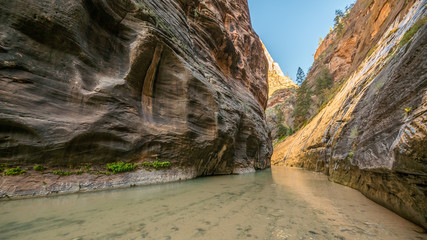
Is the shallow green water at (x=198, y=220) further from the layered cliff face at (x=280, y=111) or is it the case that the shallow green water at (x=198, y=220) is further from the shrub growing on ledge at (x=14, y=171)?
the layered cliff face at (x=280, y=111)

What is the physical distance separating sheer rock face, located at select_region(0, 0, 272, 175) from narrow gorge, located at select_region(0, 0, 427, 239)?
0.13 feet

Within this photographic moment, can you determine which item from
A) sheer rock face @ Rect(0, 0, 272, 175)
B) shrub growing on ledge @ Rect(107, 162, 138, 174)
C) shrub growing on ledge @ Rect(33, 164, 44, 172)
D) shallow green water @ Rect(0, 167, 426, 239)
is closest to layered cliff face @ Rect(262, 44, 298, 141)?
sheer rock face @ Rect(0, 0, 272, 175)

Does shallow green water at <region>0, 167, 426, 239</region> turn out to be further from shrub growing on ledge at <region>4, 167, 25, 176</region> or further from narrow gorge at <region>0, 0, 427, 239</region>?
shrub growing on ledge at <region>4, 167, 25, 176</region>

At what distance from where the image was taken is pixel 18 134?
14.8 ft

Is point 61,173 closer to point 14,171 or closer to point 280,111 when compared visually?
point 14,171

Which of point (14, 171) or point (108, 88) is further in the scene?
point (108, 88)

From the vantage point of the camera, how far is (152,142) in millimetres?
7176

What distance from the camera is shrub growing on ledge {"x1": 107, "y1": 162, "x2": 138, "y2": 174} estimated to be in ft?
19.4

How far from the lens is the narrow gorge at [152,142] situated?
2.57m

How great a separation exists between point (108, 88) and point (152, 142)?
2.69m

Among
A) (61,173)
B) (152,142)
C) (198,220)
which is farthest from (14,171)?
(198,220)

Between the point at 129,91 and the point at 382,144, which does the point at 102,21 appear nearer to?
the point at 129,91

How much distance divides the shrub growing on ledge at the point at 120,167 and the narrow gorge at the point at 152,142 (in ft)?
0.13

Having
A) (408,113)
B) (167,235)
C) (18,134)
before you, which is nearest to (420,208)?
(408,113)
